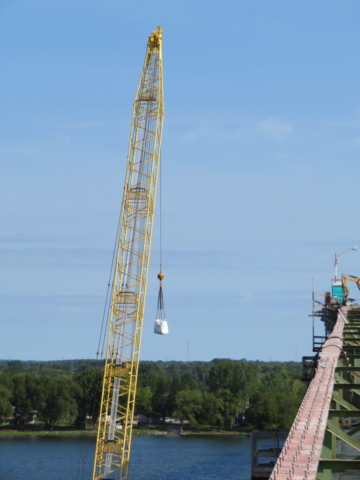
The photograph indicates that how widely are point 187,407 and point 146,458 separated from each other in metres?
42.3

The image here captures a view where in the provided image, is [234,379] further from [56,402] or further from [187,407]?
[56,402]

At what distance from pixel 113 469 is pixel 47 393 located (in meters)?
81.0

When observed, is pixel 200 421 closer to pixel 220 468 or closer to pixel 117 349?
pixel 220 468

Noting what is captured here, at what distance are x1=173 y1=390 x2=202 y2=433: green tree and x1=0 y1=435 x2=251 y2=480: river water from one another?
1010 centimetres

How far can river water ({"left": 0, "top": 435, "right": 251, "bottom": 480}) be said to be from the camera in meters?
76.8

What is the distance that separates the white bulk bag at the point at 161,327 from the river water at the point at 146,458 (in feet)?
51.4

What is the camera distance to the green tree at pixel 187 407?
437 ft

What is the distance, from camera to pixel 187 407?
133375 millimetres

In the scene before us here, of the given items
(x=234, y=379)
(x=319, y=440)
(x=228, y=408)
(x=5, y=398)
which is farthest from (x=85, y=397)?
(x=319, y=440)

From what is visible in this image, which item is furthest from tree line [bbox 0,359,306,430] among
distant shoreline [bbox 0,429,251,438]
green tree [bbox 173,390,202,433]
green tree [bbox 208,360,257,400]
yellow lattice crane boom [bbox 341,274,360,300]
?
yellow lattice crane boom [bbox 341,274,360,300]

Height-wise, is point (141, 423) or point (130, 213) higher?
point (130, 213)

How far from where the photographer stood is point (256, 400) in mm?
130500

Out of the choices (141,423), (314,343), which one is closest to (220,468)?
(314,343)

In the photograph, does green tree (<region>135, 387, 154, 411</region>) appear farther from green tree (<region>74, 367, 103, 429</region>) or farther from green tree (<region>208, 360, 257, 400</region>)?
green tree (<region>208, 360, 257, 400</region>)
